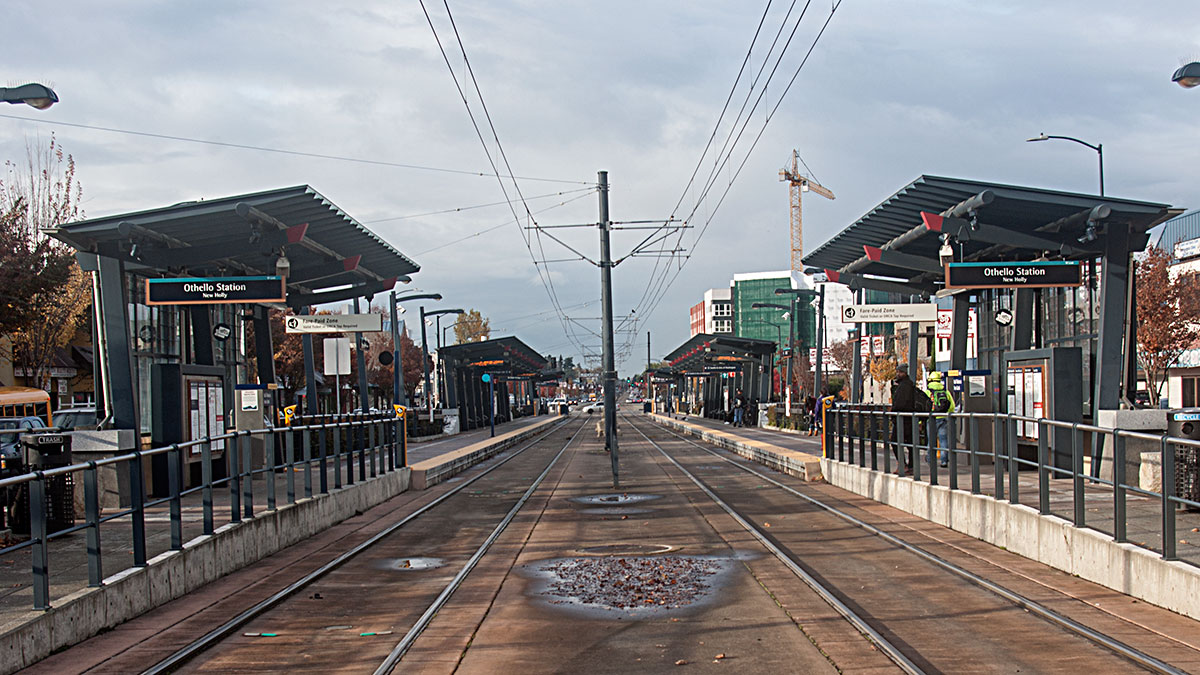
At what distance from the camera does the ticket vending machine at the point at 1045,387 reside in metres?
16.2

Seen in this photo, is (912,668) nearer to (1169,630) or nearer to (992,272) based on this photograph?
(1169,630)

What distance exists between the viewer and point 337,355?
2628cm

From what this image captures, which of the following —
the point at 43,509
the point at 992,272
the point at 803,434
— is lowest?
the point at 803,434

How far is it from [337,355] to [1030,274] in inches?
617

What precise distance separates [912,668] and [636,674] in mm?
1633

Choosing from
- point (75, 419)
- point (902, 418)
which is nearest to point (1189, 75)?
point (902, 418)

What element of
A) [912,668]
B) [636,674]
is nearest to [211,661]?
[636,674]

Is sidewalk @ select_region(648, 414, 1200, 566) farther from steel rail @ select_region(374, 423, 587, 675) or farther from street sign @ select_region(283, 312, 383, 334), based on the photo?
street sign @ select_region(283, 312, 383, 334)

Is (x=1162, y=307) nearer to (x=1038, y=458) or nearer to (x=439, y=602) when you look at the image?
(x=1038, y=458)

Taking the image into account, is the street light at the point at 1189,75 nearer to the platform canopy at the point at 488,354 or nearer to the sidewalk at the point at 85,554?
the sidewalk at the point at 85,554

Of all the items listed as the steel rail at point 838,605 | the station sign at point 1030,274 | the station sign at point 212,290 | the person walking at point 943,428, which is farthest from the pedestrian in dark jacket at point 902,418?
the station sign at point 212,290

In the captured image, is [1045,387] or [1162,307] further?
[1162,307]

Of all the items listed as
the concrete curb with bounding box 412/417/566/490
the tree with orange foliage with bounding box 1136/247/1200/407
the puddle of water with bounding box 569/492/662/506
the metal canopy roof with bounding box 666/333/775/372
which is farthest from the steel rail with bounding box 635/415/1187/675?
the metal canopy roof with bounding box 666/333/775/372

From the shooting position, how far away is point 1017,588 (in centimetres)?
934
